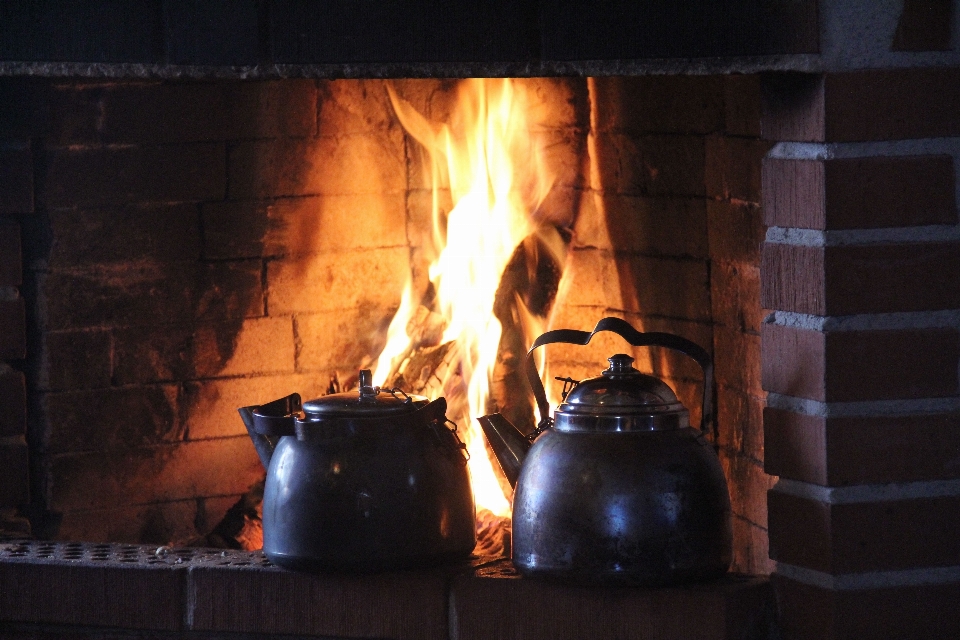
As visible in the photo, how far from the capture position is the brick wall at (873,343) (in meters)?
1.77

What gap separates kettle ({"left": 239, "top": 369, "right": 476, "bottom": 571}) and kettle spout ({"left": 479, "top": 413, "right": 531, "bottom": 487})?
8 centimetres

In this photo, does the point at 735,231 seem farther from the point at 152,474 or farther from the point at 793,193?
the point at 152,474

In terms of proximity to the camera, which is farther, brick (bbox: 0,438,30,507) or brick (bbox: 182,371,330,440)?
brick (bbox: 182,371,330,440)

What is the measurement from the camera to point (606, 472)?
1.78m

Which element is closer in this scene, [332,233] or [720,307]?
[720,307]

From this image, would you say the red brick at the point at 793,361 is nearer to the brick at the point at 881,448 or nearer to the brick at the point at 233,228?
the brick at the point at 881,448

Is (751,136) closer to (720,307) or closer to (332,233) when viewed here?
(720,307)

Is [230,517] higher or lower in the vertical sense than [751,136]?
lower

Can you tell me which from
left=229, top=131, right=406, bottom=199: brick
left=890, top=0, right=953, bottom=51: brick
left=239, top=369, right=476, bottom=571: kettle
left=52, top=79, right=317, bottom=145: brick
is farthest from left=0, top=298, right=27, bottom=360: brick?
left=890, top=0, right=953, bottom=51: brick

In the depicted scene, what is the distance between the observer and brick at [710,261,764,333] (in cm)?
204

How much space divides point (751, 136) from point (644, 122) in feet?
1.10

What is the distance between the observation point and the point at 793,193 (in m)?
1.81

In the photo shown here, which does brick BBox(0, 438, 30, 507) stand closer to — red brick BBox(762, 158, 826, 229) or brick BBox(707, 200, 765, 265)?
brick BBox(707, 200, 765, 265)

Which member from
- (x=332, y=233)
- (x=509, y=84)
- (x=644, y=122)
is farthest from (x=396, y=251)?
(x=644, y=122)
